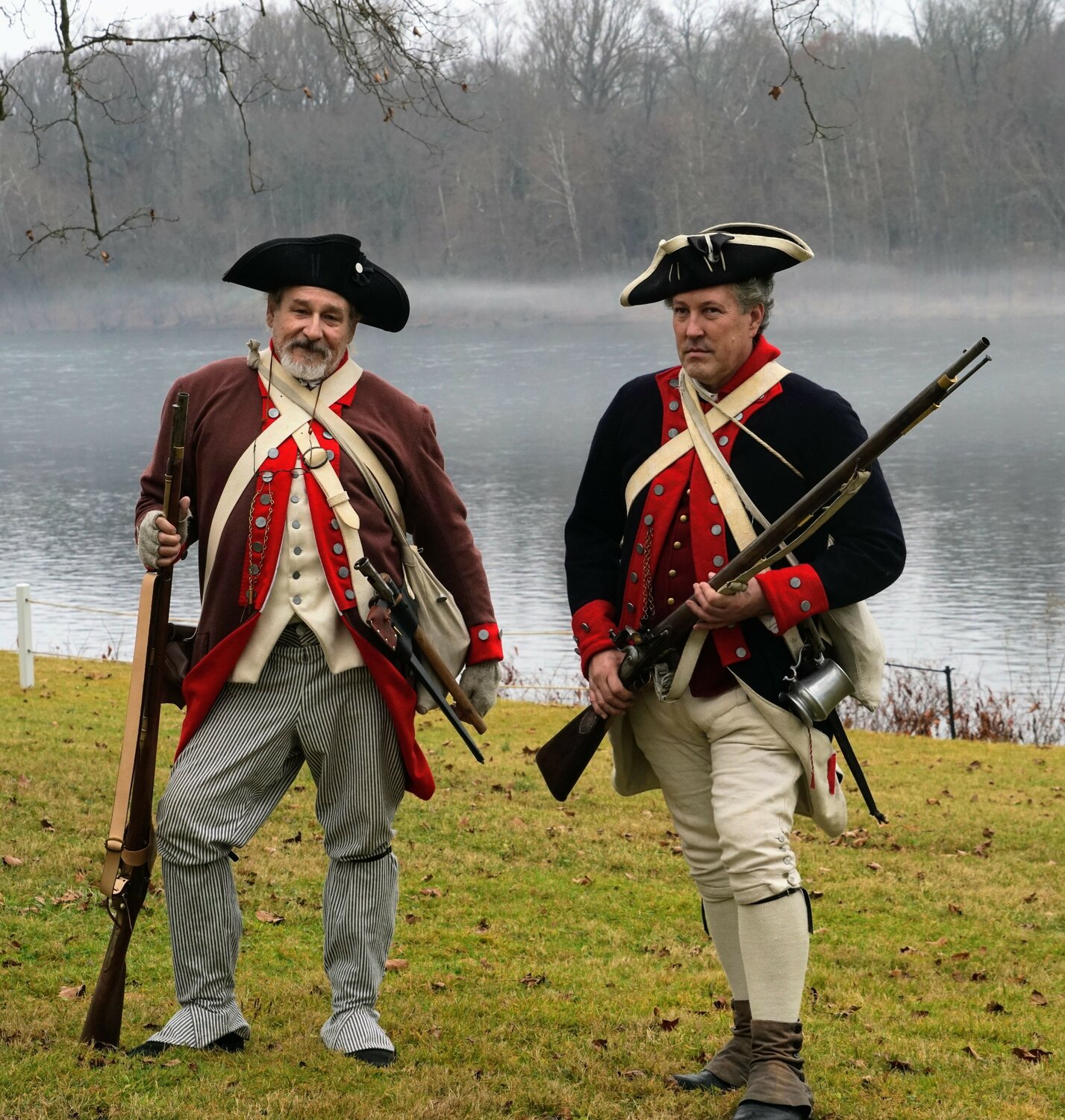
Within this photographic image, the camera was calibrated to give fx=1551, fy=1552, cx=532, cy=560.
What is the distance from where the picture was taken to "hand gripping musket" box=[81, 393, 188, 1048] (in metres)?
4.31

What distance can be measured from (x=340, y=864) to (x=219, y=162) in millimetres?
71159

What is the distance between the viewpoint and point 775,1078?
12.6 feet

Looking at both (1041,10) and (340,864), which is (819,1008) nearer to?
(340,864)

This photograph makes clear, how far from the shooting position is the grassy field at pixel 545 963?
13.9ft

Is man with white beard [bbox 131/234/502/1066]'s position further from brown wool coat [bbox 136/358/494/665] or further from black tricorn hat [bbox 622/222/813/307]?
black tricorn hat [bbox 622/222/813/307]

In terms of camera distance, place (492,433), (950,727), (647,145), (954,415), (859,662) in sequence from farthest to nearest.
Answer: (647,145)
(954,415)
(492,433)
(950,727)
(859,662)

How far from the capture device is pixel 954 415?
6166cm

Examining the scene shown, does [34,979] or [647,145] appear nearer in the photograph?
[34,979]

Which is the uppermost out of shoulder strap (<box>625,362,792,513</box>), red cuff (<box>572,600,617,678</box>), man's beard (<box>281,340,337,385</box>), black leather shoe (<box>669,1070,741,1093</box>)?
man's beard (<box>281,340,337,385</box>)

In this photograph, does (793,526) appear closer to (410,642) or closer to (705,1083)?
(410,642)

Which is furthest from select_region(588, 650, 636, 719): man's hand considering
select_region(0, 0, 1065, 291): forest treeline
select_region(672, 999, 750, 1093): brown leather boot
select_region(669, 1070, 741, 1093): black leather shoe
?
select_region(0, 0, 1065, 291): forest treeline

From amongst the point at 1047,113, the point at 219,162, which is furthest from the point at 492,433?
the point at 1047,113

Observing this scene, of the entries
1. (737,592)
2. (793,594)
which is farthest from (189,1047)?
(793,594)

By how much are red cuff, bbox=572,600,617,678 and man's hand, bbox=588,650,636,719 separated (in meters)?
0.03
